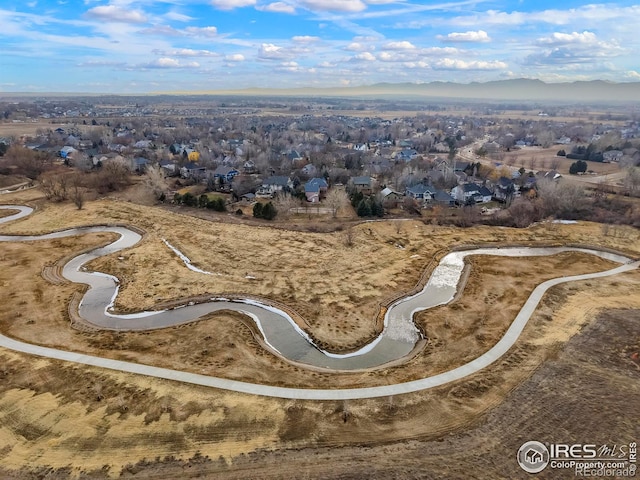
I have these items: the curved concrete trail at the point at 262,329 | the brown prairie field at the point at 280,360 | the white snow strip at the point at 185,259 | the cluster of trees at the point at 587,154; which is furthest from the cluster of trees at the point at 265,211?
the cluster of trees at the point at 587,154

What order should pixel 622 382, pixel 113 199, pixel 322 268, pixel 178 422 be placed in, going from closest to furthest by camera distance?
pixel 178 422, pixel 622 382, pixel 322 268, pixel 113 199

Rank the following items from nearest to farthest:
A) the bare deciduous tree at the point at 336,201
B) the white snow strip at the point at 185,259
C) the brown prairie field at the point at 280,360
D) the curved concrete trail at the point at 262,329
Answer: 1. the brown prairie field at the point at 280,360
2. the curved concrete trail at the point at 262,329
3. the white snow strip at the point at 185,259
4. the bare deciduous tree at the point at 336,201

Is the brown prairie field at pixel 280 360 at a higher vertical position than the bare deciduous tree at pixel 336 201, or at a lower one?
lower

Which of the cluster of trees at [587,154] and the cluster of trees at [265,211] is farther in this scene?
the cluster of trees at [587,154]

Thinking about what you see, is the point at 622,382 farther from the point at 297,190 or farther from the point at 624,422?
the point at 297,190

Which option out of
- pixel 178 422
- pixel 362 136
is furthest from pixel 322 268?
pixel 362 136

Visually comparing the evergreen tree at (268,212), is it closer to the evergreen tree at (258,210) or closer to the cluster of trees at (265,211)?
the cluster of trees at (265,211)

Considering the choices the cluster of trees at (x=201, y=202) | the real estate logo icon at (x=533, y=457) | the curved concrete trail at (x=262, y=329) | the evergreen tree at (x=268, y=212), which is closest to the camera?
the real estate logo icon at (x=533, y=457)

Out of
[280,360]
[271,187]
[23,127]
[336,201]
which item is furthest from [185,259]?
[23,127]
